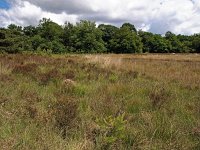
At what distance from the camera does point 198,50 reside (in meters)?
102

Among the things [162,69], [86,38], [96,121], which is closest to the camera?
[96,121]

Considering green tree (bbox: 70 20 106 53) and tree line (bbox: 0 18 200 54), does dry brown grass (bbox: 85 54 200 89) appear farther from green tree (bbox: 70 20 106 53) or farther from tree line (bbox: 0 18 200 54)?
green tree (bbox: 70 20 106 53)

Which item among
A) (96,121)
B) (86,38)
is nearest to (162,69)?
(96,121)

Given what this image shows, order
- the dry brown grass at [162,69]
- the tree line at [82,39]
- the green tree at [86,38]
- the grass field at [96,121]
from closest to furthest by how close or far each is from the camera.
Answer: the grass field at [96,121]
the dry brown grass at [162,69]
the tree line at [82,39]
the green tree at [86,38]

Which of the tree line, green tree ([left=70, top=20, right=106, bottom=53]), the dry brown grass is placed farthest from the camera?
green tree ([left=70, top=20, right=106, bottom=53])

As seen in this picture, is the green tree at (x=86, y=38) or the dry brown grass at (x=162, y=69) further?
the green tree at (x=86, y=38)

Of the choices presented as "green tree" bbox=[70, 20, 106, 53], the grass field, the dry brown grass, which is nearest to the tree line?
"green tree" bbox=[70, 20, 106, 53]

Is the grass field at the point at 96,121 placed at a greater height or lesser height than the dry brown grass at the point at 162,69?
greater

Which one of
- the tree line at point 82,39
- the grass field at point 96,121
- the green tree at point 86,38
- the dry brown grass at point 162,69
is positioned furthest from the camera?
the green tree at point 86,38

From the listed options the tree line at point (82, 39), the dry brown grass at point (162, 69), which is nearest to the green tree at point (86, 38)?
the tree line at point (82, 39)

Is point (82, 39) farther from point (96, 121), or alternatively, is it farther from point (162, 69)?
point (96, 121)

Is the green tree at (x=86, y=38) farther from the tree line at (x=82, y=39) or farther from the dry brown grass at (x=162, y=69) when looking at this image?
the dry brown grass at (x=162, y=69)

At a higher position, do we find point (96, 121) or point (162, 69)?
point (96, 121)

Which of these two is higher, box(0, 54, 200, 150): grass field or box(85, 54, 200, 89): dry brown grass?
box(0, 54, 200, 150): grass field
